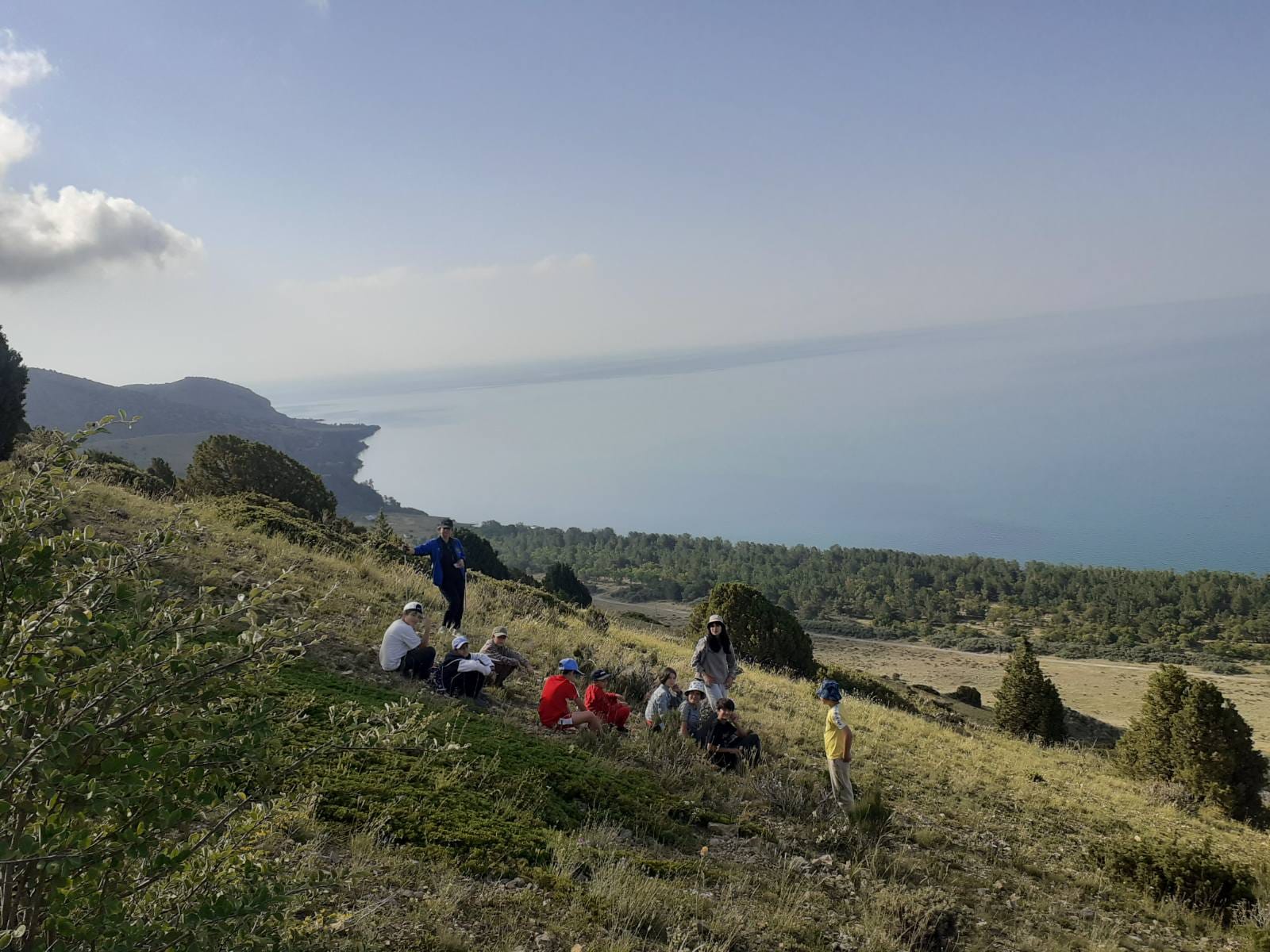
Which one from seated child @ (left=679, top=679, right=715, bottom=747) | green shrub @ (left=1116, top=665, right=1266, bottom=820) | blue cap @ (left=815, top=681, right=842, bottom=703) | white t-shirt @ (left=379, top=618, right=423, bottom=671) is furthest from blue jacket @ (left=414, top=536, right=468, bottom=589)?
green shrub @ (left=1116, top=665, right=1266, bottom=820)

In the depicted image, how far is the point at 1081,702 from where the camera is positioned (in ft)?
158

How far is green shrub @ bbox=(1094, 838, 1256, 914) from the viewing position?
21.2ft

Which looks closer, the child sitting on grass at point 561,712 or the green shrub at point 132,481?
the child sitting on grass at point 561,712

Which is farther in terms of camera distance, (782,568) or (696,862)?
(782,568)

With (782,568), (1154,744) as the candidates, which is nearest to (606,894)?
(1154,744)

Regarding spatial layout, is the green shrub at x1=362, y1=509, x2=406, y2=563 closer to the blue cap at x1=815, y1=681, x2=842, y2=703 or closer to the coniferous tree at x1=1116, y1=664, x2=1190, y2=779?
the blue cap at x1=815, y1=681, x2=842, y2=703

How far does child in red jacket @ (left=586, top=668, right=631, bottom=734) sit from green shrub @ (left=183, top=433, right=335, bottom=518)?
16775mm

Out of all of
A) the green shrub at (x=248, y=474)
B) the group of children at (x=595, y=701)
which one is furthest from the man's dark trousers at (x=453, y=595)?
the green shrub at (x=248, y=474)

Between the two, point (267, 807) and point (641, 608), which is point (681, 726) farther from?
point (641, 608)

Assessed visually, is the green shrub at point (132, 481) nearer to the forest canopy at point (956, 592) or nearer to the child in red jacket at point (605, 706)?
the child in red jacket at point (605, 706)

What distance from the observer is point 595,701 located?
329 inches

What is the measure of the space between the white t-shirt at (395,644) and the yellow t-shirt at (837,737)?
190 inches

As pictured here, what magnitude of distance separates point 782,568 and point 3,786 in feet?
418

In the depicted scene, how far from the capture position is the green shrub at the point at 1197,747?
47.6ft
